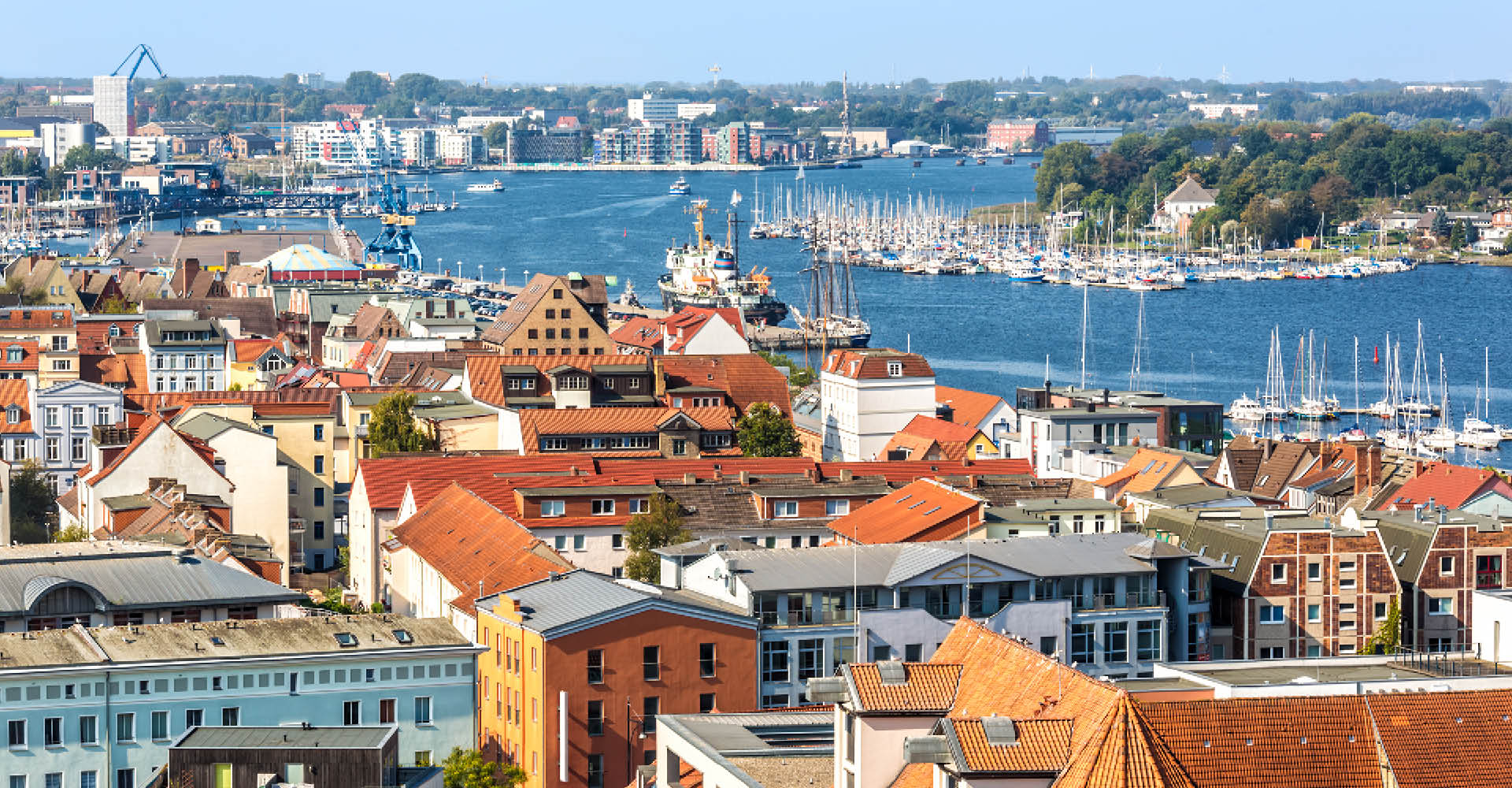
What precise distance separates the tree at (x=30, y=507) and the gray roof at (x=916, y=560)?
35.7 ft

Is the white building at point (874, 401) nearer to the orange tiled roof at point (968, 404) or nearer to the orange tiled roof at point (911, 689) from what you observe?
the orange tiled roof at point (968, 404)

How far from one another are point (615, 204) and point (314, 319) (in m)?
91.4

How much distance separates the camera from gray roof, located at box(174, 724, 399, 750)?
12617mm

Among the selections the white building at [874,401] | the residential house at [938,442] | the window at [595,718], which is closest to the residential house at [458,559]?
the window at [595,718]

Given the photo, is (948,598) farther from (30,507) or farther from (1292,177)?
(1292,177)

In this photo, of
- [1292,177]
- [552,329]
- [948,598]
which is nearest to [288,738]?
[948,598]

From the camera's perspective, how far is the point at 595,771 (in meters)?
17.5

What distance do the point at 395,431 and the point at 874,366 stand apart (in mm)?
7566

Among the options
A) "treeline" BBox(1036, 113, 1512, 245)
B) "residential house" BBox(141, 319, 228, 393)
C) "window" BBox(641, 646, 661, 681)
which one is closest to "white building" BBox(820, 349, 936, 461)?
"residential house" BBox(141, 319, 228, 393)

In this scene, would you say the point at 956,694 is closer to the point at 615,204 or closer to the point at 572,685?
the point at 572,685

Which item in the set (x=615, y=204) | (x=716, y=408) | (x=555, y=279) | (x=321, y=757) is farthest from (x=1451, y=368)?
(x=615, y=204)

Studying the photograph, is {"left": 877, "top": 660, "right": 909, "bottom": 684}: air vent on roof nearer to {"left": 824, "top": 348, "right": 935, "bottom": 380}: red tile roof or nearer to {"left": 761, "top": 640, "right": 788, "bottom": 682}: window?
{"left": 761, "top": 640, "right": 788, "bottom": 682}: window

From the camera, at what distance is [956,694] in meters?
11.1

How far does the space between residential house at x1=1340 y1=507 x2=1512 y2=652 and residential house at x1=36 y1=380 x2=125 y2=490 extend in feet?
52.2
